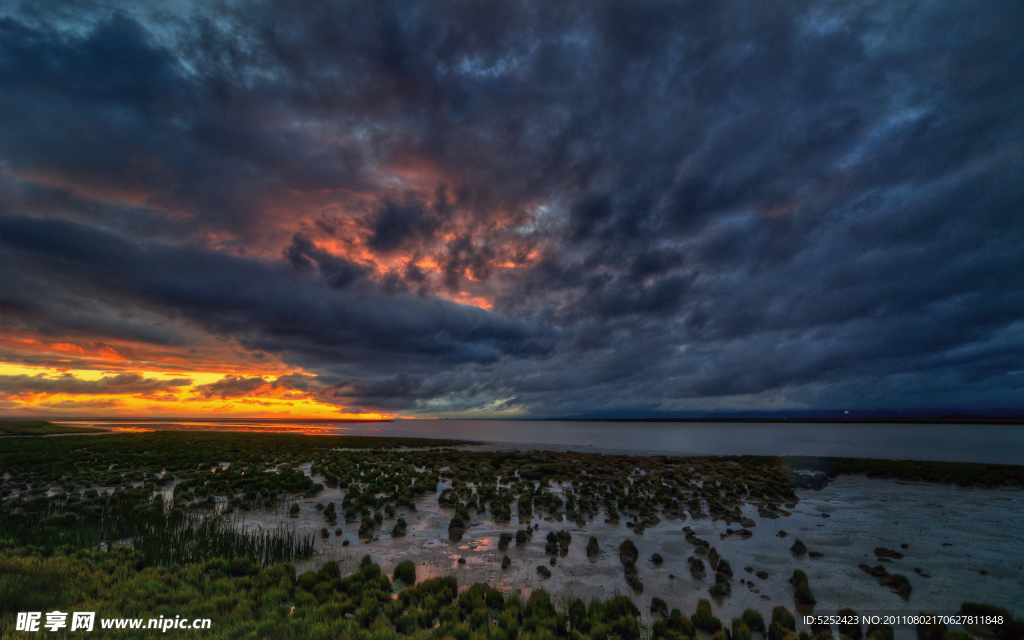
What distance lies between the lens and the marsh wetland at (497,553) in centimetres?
910

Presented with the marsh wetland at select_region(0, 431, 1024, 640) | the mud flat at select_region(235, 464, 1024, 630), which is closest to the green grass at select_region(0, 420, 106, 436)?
the marsh wetland at select_region(0, 431, 1024, 640)

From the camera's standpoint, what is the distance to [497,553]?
14477 mm

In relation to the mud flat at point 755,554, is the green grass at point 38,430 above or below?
below

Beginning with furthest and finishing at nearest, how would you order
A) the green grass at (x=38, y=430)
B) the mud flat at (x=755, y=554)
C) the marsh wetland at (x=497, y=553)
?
the green grass at (x=38, y=430) → the mud flat at (x=755, y=554) → the marsh wetland at (x=497, y=553)

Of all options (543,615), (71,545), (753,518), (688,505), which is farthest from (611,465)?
(71,545)

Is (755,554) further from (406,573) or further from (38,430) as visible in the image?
(38,430)

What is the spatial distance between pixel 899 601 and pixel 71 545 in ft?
80.0

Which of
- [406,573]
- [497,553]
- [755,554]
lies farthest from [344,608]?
[755,554]

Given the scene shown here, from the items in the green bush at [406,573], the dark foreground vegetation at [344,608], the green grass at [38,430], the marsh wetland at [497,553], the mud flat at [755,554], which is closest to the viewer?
the dark foreground vegetation at [344,608]

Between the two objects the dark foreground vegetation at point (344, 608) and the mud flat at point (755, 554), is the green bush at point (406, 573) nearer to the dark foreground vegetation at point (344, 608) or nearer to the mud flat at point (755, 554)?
the mud flat at point (755, 554)

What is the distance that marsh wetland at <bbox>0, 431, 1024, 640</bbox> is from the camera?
9102 mm

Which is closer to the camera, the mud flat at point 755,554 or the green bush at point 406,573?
the mud flat at point 755,554

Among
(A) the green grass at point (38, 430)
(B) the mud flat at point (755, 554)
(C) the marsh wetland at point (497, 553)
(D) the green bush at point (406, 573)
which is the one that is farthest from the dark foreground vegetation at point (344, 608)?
(A) the green grass at point (38, 430)

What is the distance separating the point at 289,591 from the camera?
1013 cm
